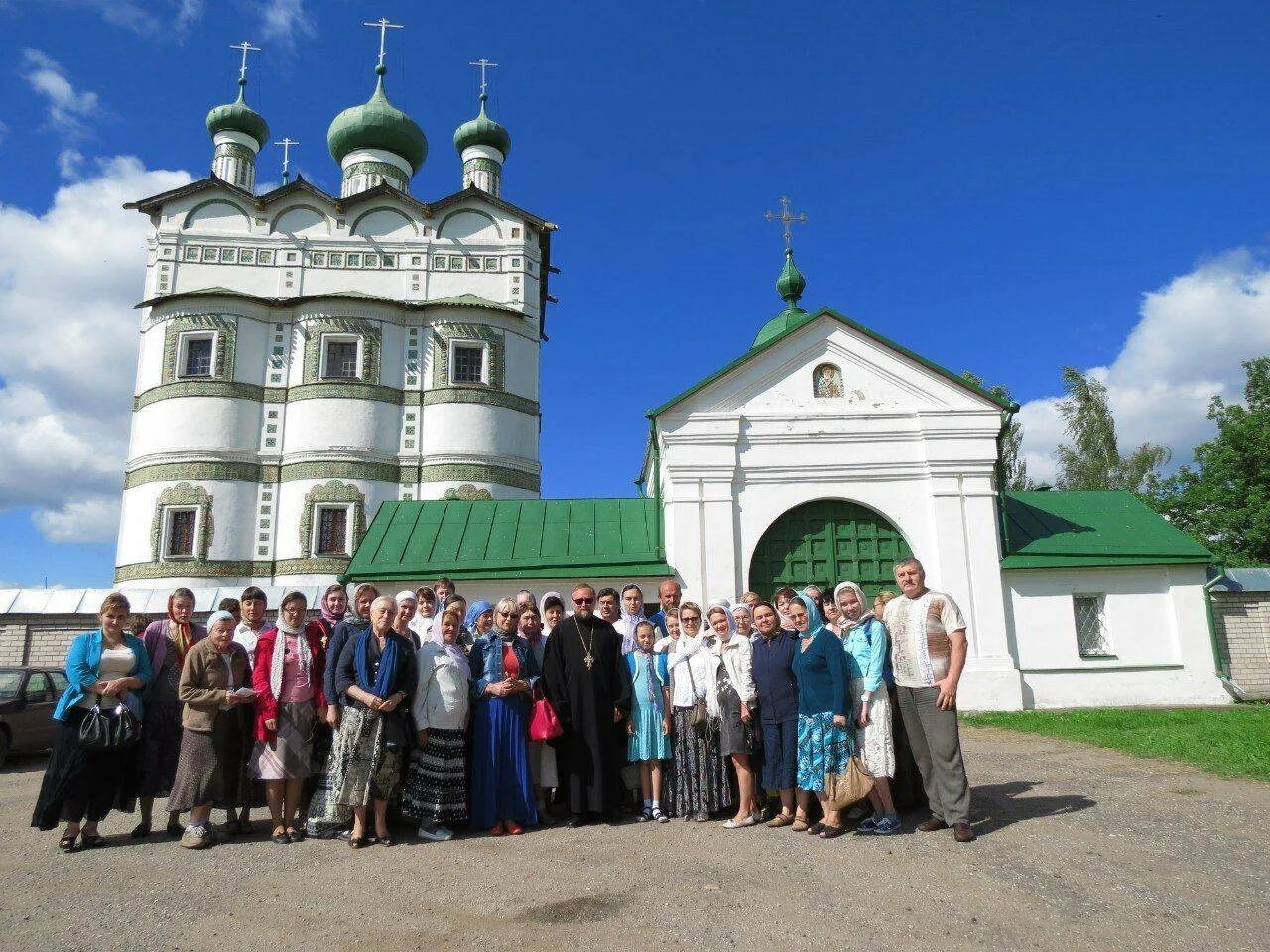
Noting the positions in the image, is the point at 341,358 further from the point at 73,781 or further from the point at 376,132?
the point at 73,781

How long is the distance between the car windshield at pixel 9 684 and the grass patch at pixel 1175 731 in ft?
37.5

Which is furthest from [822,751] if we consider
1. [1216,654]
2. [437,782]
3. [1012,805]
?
[1216,654]

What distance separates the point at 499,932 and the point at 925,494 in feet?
32.2

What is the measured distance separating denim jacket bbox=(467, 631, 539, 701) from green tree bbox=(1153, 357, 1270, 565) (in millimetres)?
27500

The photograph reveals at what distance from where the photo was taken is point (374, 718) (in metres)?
5.43

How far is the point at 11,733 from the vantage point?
9625 millimetres

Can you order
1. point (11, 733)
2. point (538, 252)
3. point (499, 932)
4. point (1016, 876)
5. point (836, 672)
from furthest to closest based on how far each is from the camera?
point (538, 252) < point (11, 733) < point (836, 672) < point (1016, 876) < point (499, 932)

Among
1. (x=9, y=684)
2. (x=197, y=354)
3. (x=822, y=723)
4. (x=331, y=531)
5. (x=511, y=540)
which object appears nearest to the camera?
(x=822, y=723)

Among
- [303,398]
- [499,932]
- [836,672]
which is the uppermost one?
[303,398]

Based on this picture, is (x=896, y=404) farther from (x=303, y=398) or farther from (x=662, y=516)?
(x=303, y=398)

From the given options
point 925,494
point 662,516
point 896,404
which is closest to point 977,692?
point 925,494

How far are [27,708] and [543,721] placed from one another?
755 cm

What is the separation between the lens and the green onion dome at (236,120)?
85.7ft

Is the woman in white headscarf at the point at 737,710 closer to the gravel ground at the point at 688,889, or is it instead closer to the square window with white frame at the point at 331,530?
the gravel ground at the point at 688,889
